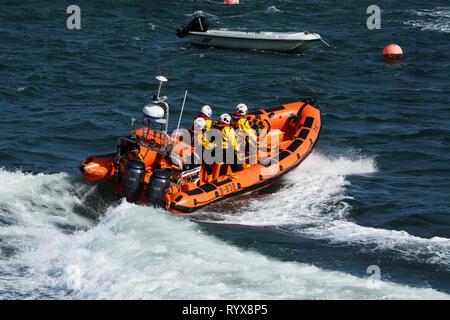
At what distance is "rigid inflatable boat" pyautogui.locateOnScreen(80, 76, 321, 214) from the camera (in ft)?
27.5

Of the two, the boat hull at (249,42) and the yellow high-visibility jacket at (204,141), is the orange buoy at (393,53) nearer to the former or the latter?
the boat hull at (249,42)

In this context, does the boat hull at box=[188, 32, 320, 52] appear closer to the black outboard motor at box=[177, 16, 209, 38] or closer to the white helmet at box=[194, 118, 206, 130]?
the black outboard motor at box=[177, 16, 209, 38]

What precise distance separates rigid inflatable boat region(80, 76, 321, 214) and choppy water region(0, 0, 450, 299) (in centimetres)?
26

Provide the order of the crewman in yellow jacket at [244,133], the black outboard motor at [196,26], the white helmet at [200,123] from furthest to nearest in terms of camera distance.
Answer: the black outboard motor at [196,26]
the crewman in yellow jacket at [244,133]
the white helmet at [200,123]

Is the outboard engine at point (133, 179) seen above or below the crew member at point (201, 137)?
below

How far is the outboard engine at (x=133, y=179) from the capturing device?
8.31 metres

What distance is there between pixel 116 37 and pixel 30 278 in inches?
548

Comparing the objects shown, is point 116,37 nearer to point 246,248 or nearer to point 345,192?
point 345,192

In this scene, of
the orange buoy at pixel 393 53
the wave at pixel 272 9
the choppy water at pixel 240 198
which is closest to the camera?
the choppy water at pixel 240 198

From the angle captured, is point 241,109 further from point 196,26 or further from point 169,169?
point 196,26

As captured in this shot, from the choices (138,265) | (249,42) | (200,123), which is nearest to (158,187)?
(200,123)

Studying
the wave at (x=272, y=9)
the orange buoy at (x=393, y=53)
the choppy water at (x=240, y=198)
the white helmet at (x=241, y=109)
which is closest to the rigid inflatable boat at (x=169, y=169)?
the choppy water at (x=240, y=198)

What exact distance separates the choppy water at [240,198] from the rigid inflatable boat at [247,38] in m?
0.31

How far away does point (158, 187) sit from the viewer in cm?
827
